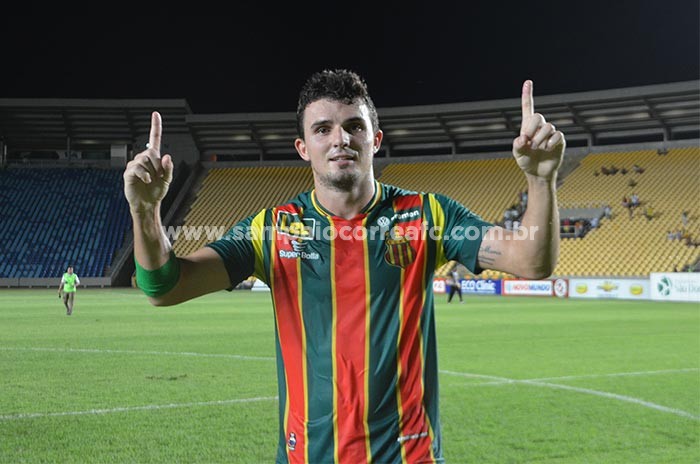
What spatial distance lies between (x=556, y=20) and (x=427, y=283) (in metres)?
49.7

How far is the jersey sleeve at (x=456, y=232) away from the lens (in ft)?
9.63

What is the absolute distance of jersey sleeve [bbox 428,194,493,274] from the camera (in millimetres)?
2936

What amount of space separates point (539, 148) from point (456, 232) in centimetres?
55

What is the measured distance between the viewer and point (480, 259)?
2938 mm

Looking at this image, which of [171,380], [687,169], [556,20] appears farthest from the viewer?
[556,20]

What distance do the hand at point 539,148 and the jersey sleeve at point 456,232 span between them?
39 cm

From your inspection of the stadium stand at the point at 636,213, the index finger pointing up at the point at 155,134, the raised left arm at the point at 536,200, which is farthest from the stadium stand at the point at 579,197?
the index finger pointing up at the point at 155,134

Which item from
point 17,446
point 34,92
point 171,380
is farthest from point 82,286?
point 17,446

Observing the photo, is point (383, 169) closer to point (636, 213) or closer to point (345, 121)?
point (636, 213)

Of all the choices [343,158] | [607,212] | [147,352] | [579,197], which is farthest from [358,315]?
[579,197]

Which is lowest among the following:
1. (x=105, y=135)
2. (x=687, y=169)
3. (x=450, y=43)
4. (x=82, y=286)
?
(x=82, y=286)

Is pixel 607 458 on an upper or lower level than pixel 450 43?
lower

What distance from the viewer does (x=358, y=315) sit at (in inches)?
111

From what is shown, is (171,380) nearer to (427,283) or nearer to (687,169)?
(427,283)
